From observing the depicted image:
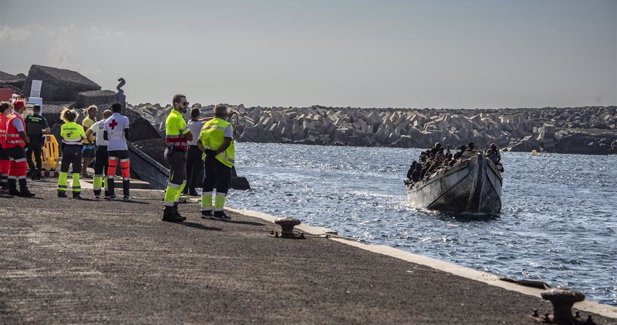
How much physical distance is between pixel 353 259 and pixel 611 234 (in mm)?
23707

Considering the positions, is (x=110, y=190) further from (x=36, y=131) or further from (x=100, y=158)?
(x=36, y=131)

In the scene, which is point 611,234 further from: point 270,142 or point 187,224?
point 270,142

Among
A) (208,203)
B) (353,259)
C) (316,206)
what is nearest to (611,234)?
(316,206)

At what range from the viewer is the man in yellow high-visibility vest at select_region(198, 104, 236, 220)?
54.9 feet

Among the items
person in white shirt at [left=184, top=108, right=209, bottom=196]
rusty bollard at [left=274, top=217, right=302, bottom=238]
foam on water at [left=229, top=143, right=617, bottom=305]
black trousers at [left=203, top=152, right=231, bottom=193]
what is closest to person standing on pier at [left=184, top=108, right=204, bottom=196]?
person in white shirt at [left=184, top=108, right=209, bottom=196]

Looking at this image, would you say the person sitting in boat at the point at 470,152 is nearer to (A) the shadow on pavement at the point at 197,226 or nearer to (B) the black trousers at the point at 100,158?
(B) the black trousers at the point at 100,158

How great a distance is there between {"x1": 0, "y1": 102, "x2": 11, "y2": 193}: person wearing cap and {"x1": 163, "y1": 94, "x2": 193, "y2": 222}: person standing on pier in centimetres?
426

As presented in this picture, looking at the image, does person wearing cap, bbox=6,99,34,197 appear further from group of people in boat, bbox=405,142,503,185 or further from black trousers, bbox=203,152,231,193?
group of people in boat, bbox=405,142,503,185

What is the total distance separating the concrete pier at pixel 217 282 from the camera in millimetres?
8586

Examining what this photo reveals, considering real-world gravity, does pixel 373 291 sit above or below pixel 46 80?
below

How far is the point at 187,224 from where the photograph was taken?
1606 cm

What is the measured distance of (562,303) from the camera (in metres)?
Answer: 8.98

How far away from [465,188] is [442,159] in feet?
6.95

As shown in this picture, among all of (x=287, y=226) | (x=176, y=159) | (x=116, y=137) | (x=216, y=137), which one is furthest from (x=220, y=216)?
(x=116, y=137)
